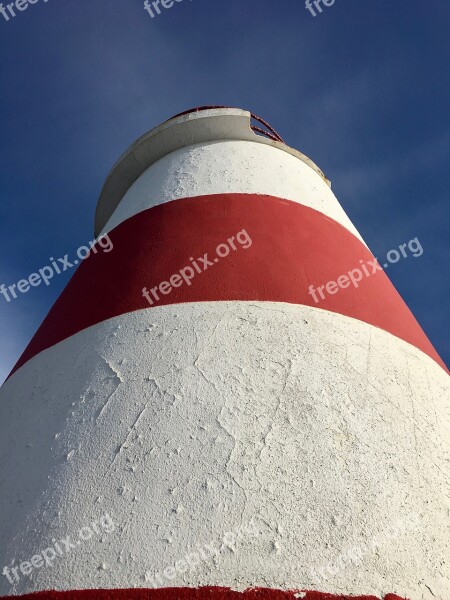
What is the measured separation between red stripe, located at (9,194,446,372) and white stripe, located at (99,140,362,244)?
0.09 metres

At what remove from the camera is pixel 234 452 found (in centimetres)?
134

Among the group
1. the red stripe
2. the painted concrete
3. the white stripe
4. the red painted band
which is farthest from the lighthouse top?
the red painted band

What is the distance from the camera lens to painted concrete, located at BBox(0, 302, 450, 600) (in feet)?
3.82

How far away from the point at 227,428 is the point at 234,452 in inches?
3.1

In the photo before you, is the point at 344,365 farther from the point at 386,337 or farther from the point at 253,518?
the point at 253,518

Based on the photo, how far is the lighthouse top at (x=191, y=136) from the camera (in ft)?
10.1

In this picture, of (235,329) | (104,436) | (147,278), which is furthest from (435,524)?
(147,278)

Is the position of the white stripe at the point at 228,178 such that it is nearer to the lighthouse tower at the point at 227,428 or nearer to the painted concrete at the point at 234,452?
the lighthouse tower at the point at 227,428

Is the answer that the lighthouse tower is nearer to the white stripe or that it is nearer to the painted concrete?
the painted concrete

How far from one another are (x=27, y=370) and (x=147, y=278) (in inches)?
23.9

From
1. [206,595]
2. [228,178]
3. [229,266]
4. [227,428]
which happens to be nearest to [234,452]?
[227,428]

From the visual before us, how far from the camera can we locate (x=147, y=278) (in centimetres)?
198

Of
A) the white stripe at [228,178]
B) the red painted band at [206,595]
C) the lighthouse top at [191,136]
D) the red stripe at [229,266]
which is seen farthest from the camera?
the lighthouse top at [191,136]

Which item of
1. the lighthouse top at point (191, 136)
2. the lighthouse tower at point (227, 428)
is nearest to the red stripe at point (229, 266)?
the lighthouse tower at point (227, 428)
